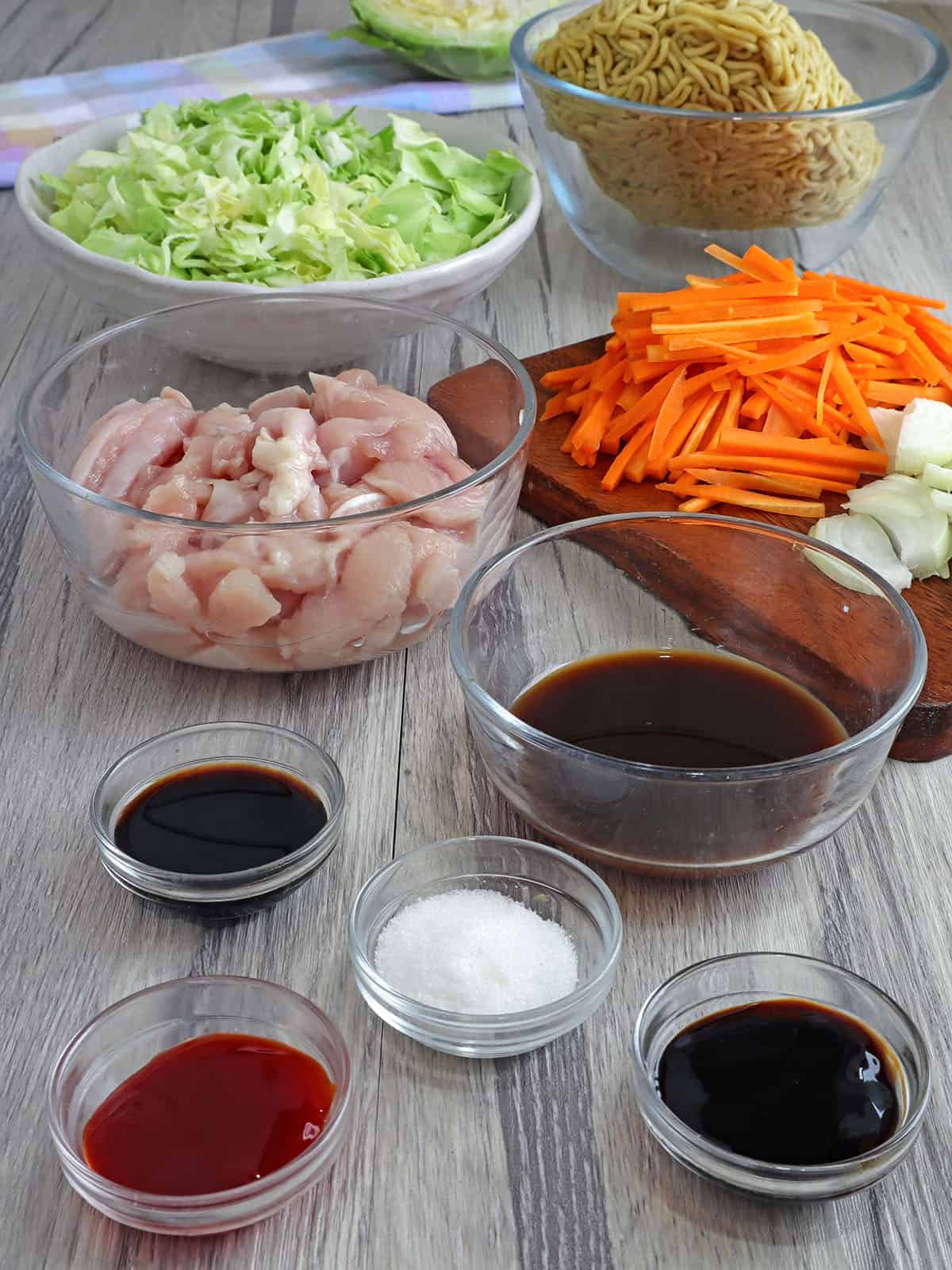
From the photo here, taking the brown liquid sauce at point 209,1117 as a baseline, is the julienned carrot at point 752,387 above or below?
above

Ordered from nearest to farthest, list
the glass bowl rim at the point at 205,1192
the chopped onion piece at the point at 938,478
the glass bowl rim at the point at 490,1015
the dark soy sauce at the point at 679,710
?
the glass bowl rim at the point at 205,1192, the glass bowl rim at the point at 490,1015, the dark soy sauce at the point at 679,710, the chopped onion piece at the point at 938,478

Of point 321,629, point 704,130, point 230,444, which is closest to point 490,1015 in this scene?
point 321,629

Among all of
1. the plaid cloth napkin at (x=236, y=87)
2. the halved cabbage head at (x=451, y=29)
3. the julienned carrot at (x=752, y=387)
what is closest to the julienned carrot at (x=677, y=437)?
the julienned carrot at (x=752, y=387)

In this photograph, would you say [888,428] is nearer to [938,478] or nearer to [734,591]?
[938,478]

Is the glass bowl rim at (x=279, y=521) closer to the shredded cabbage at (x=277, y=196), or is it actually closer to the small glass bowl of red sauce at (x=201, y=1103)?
the shredded cabbage at (x=277, y=196)

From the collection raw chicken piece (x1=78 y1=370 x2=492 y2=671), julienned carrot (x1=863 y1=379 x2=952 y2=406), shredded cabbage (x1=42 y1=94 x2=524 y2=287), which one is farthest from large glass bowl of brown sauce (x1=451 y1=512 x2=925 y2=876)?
shredded cabbage (x1=42 y1=94 x2=524 y2=287)

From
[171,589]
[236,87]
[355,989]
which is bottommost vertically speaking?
[236,87]

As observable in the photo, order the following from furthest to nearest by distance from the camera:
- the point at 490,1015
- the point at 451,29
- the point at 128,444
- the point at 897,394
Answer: the point at 451,29
the point at 897,394
the point at 128,444
the point at 490,1015

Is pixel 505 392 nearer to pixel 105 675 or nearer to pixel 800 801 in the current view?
pixel 105 675

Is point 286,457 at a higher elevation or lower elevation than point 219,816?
higher
